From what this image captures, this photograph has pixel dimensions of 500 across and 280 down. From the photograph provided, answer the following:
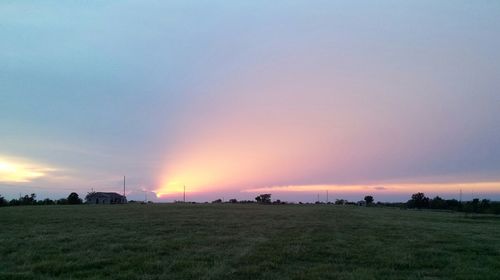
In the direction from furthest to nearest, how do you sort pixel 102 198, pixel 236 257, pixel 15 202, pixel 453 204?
pixel 102 198
pixel 453 204
pixel 15 202
pixel 236 257

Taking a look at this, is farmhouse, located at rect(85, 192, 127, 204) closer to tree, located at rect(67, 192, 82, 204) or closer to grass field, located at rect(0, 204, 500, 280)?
tree, located at rect(67, 192, 82, 204)

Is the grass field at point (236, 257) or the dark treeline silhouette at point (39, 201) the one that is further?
the dark treeline silhouette at point (39, 201)

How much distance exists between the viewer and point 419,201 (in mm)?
128375

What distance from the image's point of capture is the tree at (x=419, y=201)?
417ft

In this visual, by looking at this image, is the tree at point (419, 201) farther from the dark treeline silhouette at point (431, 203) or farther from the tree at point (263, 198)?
the tree at point (263, 198)

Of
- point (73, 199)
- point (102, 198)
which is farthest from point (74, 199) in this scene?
point (102, 198)

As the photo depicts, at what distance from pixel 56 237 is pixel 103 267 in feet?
29.3

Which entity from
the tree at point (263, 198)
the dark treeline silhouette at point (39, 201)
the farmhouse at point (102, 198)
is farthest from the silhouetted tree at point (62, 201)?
the tree at point (263, 198)

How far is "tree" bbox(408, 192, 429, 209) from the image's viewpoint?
127m

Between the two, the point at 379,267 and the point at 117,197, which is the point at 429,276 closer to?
the point at 379,267

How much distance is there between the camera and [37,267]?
13523 millimetres

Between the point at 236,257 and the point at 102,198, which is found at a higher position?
the point at 236,257

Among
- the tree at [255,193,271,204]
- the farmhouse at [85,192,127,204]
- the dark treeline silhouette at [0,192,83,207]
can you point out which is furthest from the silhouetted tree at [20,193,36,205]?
the tree at [255,193,271,204]

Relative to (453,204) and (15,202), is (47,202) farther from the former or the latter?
(453,204)
